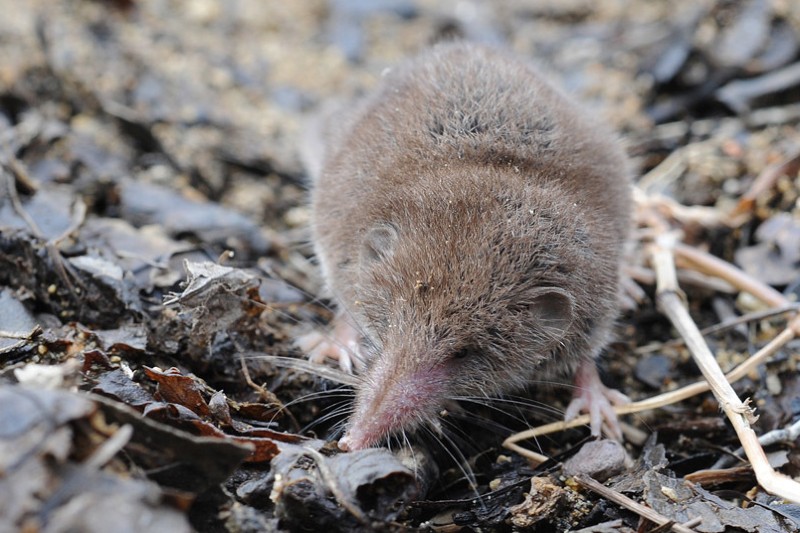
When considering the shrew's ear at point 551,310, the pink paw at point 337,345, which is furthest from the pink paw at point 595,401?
the pink paw at point 337,345

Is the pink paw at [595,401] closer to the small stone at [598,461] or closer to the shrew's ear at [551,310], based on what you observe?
the small stone at [598,461]

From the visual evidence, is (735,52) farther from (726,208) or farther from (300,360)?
(300,360)

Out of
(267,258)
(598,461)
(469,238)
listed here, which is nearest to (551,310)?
(469,238)

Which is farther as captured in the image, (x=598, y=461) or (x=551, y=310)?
(x=551, y=310)

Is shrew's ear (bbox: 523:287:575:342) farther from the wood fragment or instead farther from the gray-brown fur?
the wood fragment

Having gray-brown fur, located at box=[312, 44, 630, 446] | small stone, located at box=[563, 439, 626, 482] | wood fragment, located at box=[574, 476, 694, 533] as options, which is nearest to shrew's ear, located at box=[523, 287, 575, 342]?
gray-brown fur, located at box=[312, 44, 630, 446]

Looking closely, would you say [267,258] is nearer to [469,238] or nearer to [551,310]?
[469,238]

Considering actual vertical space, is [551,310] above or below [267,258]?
above
